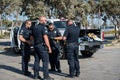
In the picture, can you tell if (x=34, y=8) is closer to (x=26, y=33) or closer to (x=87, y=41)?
(x=87, y=41)

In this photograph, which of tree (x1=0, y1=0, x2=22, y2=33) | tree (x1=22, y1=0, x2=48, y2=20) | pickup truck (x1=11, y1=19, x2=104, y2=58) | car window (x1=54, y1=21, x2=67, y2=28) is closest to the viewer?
pickup truck (x1=11, y1=19, x2=104, y2=58)

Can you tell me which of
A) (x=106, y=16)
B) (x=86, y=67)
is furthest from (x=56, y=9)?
(x=86, y=67)

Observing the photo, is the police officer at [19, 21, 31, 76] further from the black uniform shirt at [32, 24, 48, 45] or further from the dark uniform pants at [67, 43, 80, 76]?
the dark uniform pants at [67, 43, 80, 76]

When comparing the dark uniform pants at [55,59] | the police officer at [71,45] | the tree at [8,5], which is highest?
the tree at [8,5]

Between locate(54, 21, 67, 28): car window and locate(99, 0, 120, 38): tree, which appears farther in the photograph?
locate(99, 0, 120, 38): tree

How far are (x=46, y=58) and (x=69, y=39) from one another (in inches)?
44.1

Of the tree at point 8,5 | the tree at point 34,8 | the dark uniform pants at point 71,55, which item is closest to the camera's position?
the dark uniform pants at point 71,55

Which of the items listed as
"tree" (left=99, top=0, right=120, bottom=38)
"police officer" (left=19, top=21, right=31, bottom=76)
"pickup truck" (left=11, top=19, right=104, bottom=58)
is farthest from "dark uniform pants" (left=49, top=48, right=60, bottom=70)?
"tree" (left=99, top=0, right=120, bottom=38)

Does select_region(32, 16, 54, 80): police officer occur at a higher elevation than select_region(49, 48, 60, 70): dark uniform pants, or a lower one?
higher

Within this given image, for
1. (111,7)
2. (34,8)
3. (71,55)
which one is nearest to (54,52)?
(71,55)

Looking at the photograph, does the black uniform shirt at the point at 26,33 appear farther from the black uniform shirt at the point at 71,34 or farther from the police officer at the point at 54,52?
the black uniform shirt at the point at 71,34

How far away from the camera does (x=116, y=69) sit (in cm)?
1377

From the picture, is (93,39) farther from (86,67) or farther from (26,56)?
(26,56)

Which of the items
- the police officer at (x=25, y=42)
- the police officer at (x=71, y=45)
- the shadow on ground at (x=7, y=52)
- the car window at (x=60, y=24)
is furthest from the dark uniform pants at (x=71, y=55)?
the shadow on ground at (x=7, y=52)
